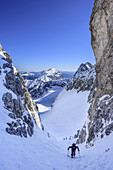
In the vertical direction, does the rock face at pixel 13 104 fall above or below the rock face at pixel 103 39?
below

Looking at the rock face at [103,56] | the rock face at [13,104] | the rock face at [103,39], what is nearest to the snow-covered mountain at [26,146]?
the rock face at [13,104]

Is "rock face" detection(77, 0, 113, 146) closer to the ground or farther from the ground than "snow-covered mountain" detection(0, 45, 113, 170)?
farther from the ground

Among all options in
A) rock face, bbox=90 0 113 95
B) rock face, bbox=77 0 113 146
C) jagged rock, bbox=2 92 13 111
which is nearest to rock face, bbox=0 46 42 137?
jagged rock, bbox=2 92 13 111

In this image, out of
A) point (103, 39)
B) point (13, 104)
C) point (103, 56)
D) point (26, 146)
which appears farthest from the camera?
point (103, 56)

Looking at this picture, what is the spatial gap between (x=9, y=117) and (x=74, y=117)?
27891 millimetres

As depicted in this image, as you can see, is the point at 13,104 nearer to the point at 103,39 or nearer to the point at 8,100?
the point at 8,100

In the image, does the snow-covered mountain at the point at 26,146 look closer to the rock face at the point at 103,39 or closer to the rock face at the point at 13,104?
the rock face at the point at 13,104

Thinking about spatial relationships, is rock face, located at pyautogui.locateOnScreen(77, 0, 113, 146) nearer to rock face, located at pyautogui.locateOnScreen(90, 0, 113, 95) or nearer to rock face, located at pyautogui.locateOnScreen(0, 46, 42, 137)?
rock face, located at pyautogui.locateOnScreen(90, 0, 113, 95)

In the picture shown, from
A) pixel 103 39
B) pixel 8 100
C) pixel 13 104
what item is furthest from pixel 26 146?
pixel 103 39

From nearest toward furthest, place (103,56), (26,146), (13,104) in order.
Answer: (26,146) → (13,104) → (103,56)

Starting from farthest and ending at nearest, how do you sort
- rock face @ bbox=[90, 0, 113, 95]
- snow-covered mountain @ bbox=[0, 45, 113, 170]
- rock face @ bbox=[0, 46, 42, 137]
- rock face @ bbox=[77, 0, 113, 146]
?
1. rock face @ bbox=[90, 0, 113, 95]
2. rock face @ bbox=[77, 0, 113, 146]
3. rock face @ bbox=[0, 46, 42, 137]
4. snow-covered mountain @ bbox=[0, 45, 113, 170]

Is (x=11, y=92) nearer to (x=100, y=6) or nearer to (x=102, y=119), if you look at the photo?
(x=102, y=119)

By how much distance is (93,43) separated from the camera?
19.9 m

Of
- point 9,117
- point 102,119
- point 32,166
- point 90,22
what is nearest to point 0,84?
point 9,117
